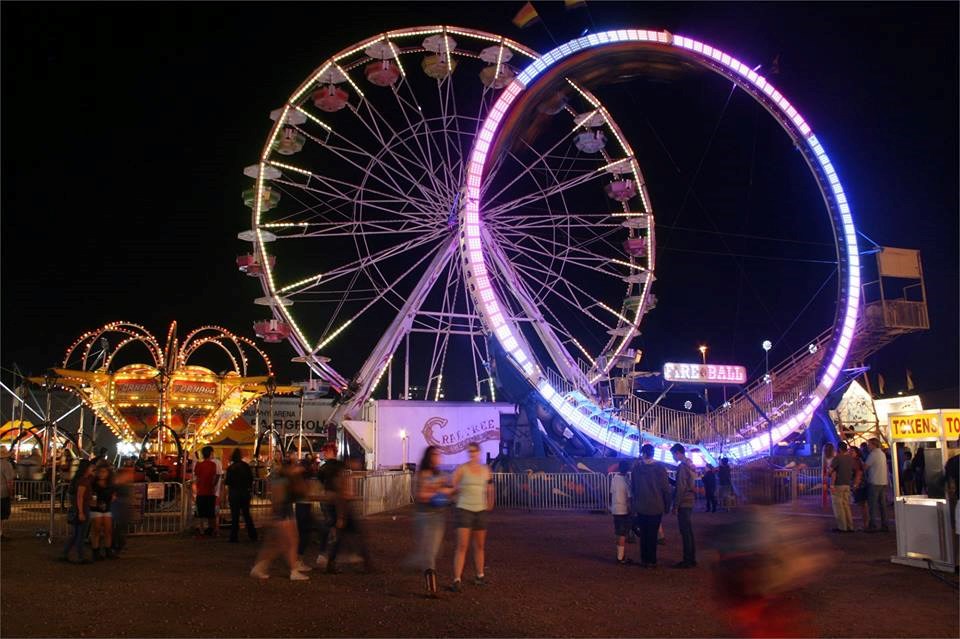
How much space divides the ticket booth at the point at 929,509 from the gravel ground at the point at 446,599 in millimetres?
293

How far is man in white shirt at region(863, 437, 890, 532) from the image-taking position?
12.9 m

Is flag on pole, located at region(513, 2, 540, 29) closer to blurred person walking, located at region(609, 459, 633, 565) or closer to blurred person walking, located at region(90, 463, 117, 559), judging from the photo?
blurred person walking, located at region(609, 459, 633, 565)

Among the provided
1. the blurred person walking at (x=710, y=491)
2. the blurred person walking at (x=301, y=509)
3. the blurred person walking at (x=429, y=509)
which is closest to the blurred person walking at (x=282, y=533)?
the blurred person walking at (x=301, y=509)

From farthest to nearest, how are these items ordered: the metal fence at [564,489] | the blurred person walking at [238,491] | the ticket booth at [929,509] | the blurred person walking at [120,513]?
the metal fence at [564,489]
the blurred person walking at [238,491]
the blurred person walking at [120,513]
the ticket booth at [929,509]

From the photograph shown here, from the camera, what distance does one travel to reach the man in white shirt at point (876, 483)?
12.9 meters

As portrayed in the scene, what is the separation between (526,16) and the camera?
20.4m

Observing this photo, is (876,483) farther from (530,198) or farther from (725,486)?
(530,198)

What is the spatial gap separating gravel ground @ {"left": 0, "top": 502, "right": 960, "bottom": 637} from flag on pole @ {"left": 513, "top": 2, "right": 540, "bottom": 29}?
13877 mm

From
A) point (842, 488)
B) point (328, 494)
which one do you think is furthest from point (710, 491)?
point (328, 494)

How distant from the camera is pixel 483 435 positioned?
31.8 metres

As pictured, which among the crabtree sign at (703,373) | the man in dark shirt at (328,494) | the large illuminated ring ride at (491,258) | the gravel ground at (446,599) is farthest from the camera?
the crabtree sign at (703,373)

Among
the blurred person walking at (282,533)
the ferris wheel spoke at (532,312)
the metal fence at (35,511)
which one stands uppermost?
the ferris wheel spoke at (532,312)

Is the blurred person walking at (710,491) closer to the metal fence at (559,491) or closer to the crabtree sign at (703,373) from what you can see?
the metal fence at (559,491)

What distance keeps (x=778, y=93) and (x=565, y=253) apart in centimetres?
733
